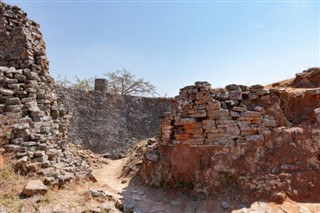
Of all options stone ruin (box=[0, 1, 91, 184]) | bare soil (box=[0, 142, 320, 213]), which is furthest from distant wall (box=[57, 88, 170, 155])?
bare soil (box=[0, 142, 320, 213])

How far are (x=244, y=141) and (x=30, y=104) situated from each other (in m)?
4.58

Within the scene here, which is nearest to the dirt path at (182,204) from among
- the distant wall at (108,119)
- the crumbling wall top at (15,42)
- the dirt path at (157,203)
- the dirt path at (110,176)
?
the dirt path at (157,203)

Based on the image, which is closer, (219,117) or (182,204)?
(182,204)

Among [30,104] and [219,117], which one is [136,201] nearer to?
[219,117]

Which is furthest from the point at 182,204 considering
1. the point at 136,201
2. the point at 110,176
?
the point at 110,176

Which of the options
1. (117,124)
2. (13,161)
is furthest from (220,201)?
(117,124)

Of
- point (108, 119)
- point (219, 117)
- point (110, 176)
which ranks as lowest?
point (110, 176)

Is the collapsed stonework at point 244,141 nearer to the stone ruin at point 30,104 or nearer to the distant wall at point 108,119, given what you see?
the stone ruin at point 30,104

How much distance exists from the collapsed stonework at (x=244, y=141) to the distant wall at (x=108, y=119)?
641cm

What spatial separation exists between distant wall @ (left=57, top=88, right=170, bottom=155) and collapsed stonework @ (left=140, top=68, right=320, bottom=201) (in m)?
6.41

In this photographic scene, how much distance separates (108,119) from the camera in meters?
12.4

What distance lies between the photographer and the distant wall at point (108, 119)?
11445mm

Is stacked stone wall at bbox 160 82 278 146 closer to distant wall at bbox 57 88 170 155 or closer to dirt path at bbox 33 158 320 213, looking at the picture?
dirt path at bbox 33 158 320 213

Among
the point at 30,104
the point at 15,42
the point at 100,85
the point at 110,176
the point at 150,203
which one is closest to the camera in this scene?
the point at 150,203
